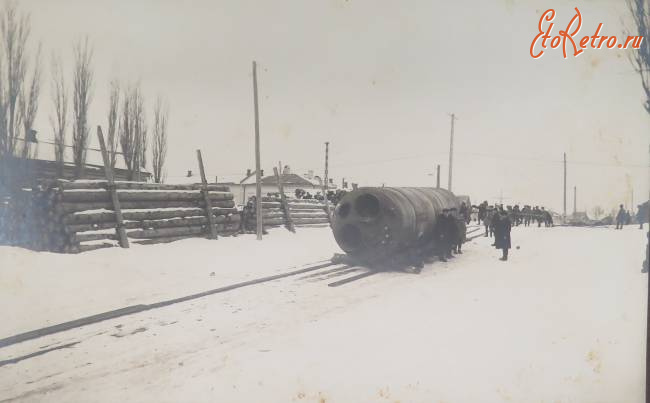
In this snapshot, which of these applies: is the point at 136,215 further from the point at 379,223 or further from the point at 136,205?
the point at 379,223

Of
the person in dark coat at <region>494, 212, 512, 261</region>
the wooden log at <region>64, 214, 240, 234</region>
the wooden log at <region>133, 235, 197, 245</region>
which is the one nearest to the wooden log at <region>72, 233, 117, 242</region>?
the wooden log at <region>64, 214, 240, 234</region>

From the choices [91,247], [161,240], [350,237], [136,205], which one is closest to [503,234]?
[350,237]

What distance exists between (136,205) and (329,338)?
8.24 metres

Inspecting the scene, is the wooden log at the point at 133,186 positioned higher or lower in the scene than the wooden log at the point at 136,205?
higher

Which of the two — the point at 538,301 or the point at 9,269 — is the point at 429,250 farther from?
the point at 9,269

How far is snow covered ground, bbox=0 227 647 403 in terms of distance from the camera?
3725 mm

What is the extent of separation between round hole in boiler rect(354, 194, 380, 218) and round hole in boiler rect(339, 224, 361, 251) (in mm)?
432

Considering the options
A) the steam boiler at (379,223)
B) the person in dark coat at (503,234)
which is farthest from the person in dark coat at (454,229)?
the person in dark coat at (503,234)

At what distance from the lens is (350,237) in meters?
10.4

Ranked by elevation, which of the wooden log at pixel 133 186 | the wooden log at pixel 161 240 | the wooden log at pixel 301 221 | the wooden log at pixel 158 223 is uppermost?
the wooden log at pixel 133 186

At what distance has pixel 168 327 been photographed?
532 cm

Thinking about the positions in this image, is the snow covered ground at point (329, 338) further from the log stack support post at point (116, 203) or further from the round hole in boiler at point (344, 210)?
the round hole in boiler at point (344, 210)

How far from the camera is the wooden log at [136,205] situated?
9242mm

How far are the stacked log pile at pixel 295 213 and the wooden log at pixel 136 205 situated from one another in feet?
6.65
